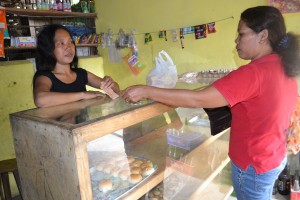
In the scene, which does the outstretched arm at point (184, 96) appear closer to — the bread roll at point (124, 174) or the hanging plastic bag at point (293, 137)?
the bread roll at point (124, 174)

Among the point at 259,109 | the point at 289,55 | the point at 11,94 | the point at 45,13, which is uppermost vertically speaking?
the point at 45,13

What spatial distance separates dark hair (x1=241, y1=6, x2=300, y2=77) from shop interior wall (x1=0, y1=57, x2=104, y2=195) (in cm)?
290

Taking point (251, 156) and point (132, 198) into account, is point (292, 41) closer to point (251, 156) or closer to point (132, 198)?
point (251, 156)

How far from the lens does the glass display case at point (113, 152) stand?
93 centimetres

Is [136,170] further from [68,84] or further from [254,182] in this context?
[68,84]

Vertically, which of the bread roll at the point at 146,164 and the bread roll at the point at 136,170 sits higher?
the bread roll at the point at 136,170

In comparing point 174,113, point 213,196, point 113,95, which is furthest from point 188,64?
point 113,95

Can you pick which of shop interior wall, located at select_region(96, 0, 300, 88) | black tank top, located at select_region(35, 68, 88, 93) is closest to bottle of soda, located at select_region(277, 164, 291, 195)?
shop interior wall, located at select_region(96, 0, 300, 88)

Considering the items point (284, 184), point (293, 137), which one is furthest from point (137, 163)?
point (284, 184)

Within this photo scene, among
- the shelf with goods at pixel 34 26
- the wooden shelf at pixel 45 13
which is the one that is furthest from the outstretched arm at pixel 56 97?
the wooden shelf at pixel 45 13

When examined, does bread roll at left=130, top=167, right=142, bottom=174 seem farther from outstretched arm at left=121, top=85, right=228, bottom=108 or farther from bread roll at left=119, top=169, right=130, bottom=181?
outstretched arm at left=121, top=85, right=228, bottom=108

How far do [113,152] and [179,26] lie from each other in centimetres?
241

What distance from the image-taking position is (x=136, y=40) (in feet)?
13.2

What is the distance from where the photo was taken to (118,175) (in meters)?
1.40
